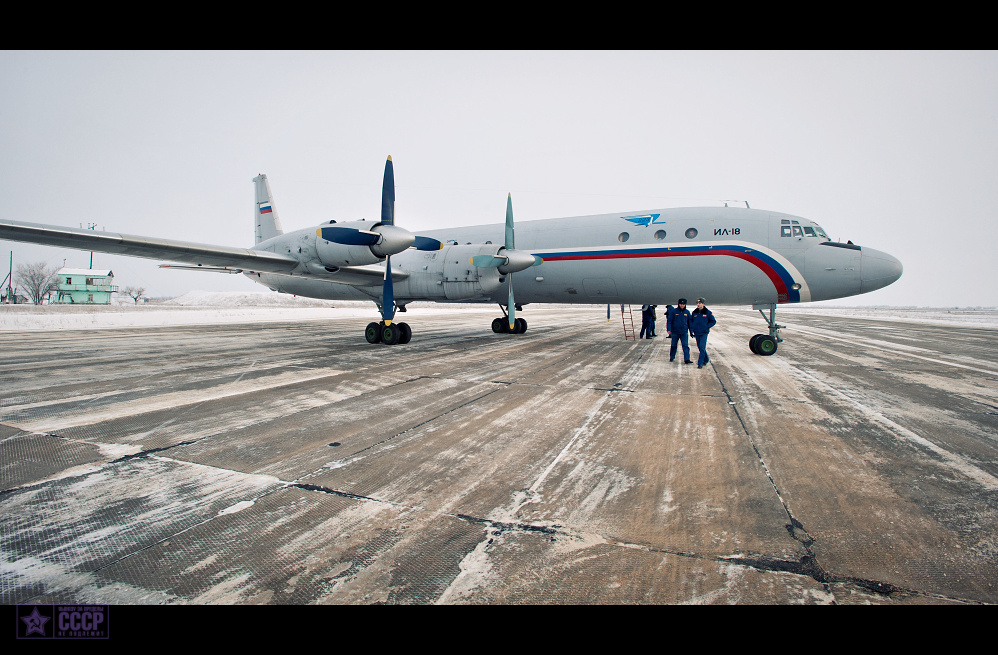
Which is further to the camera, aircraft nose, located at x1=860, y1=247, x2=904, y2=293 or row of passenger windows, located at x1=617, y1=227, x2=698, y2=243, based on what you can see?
row of passenger windows, located at x1=617, y1=227, x2=698, y2=243

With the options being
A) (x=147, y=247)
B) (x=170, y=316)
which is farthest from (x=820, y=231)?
(x=170, y=316)

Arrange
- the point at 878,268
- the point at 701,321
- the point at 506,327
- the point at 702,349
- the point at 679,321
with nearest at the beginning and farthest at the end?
the point at 702,349 → the point at 701,321 → the point at 679,321 → the point at 878,268 → the point at 506,327

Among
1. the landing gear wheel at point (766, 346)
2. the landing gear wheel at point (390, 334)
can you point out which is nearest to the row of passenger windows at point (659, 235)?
the landing gear wheel at point (766, 346)

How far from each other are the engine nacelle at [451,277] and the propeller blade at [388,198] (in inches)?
85.6

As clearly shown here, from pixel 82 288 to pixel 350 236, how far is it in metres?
68.1

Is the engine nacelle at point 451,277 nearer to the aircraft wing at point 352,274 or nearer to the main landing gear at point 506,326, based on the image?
the aircraft wing at point 352,274

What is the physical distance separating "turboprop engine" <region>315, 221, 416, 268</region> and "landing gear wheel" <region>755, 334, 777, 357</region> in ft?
31.9

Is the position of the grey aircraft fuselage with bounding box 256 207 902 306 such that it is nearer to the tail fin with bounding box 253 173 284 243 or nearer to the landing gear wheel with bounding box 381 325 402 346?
the landing gear wheel with bounding box 381 325 402 346

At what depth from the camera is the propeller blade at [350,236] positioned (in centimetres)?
1102

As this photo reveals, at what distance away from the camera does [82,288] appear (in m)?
55.9

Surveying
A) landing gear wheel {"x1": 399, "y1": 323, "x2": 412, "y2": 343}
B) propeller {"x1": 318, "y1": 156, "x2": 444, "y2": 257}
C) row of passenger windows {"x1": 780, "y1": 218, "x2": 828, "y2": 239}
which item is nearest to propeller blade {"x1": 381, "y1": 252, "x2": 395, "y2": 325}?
landing gear wheel {"x1": 399, "y1": 323, "x2": 412, "y2": 343}

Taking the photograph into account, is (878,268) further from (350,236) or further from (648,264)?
(350,236)

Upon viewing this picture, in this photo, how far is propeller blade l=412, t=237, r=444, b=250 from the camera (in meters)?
13.3
